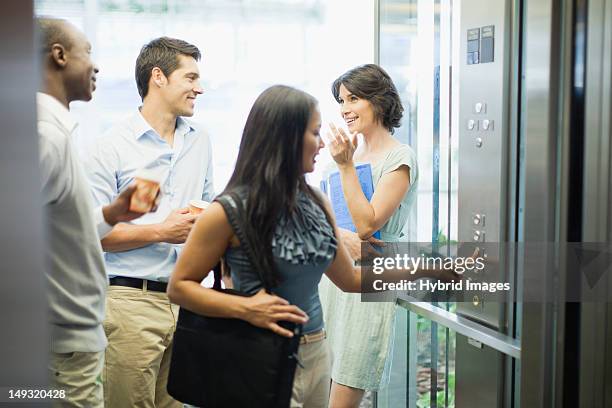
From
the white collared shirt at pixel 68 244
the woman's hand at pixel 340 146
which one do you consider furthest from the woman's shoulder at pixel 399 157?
the white collared shirt at pixel 68 244

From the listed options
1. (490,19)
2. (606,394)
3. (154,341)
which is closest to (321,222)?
(154,341)

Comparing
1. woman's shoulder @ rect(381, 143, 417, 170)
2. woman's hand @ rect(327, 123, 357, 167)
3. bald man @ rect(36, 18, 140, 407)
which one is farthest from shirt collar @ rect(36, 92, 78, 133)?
woman's shoulder @ rect(381, 143, 417, 170)

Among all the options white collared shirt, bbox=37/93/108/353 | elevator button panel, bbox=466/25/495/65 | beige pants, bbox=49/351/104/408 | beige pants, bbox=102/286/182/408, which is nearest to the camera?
white collared shirt, bbox=37/93/108/353

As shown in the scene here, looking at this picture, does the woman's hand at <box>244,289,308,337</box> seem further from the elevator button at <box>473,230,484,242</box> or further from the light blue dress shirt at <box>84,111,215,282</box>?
the elevator button at <box>473,230,484,242</box>

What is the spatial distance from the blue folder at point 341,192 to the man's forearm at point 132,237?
0.44 m

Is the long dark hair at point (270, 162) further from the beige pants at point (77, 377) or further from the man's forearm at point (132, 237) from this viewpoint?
the beige pants at point (77, 377)

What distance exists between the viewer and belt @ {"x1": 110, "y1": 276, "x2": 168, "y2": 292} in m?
1.90

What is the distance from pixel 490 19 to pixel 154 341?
123 cm

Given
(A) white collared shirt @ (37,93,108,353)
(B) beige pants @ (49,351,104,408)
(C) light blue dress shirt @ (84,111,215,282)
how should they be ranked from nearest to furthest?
(A) white collared shirt @ (37,93,108,353), (B) beige pants @ (49,351,104,408), (C) light blue dress shirt @ (84,111,215,282)

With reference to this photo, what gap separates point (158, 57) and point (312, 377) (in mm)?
853

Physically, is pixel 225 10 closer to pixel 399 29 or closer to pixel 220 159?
pixel 220 159

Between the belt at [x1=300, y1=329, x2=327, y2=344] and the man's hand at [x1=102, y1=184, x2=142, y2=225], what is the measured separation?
18.1 inches

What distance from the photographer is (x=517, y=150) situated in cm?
200

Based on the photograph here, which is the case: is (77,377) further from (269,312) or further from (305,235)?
(305,235)
